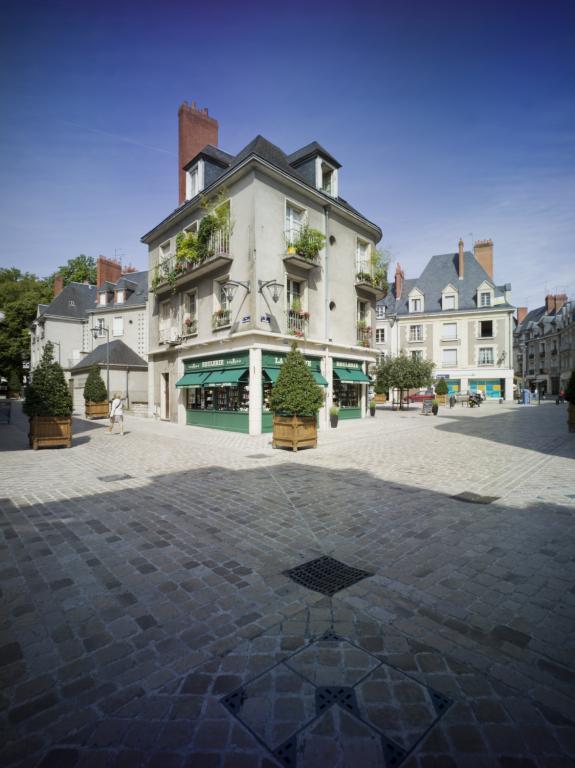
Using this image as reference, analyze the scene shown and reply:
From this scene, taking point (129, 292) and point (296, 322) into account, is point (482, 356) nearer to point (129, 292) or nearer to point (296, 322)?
point (296, 322)

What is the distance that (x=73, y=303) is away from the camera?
38.2 m

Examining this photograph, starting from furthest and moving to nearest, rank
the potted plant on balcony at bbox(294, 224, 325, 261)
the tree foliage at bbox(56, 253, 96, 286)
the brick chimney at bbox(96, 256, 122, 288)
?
1. the tree foliage at bbox(56, 253, 96, 286)
2. the brick chimney at bbox(96, 256, 122, 288)
3. the potted plant on balcony at bbox(294, 224, 325, 261)

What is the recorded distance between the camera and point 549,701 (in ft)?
6.99

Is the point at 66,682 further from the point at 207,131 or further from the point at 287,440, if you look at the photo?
the point at 207,131

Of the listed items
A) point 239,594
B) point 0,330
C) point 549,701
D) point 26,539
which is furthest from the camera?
point 0,330

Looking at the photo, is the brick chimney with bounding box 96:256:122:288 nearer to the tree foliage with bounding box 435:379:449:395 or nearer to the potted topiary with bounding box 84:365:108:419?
the potted topiary with bounding box 84:365:108:419

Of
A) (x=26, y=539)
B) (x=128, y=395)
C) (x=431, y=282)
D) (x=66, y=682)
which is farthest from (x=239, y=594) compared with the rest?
(x=431, y=282)

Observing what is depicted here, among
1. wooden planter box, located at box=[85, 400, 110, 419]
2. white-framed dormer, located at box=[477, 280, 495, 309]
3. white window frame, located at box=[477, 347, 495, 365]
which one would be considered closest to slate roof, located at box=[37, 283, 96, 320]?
wooden planter box, located at box=[85, 400, 110, 419]

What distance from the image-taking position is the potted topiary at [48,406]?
10.9 meters

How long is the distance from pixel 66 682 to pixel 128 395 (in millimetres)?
27984

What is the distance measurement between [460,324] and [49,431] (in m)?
37.4

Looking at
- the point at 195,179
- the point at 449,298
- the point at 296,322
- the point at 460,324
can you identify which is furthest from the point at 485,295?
the point at 195,179

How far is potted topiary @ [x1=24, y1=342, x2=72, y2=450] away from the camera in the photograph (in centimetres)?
1092

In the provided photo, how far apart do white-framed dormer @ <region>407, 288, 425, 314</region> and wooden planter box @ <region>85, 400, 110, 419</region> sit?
3154 centimetres
